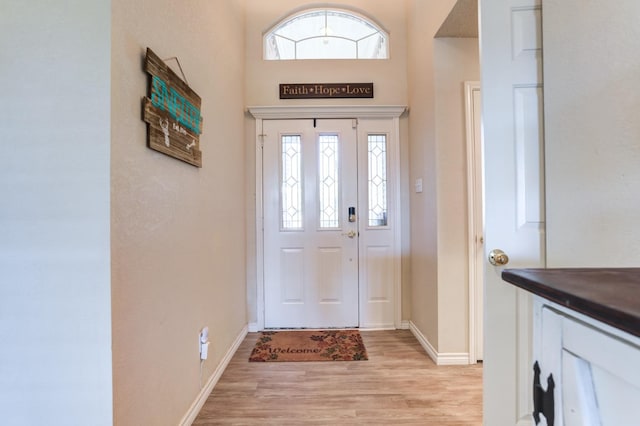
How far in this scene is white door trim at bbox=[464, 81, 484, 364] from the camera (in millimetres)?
2068

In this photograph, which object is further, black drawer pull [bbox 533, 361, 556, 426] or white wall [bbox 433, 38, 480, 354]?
white wall [bbox 433, 38, 480, 354]

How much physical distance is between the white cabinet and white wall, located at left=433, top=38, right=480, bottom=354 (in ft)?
5.26

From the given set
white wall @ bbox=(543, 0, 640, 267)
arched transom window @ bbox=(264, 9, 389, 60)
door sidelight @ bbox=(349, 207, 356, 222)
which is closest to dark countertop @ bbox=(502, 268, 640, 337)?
white wall @ bbox=(543, 0, 640, 267)

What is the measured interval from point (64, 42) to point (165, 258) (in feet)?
2.90

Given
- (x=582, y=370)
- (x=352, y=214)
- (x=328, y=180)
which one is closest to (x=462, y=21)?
(x=328, y=180)

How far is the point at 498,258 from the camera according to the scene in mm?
1151

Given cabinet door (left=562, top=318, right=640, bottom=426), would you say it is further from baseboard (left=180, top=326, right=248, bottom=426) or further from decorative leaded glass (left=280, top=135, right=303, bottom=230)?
decorative leaded glass (left=280, top=135, right=303, bottom=230)

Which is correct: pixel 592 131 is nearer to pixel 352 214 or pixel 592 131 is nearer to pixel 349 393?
pixel 349 393

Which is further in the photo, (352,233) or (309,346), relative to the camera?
(352,233)

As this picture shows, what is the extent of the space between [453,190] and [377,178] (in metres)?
0.83

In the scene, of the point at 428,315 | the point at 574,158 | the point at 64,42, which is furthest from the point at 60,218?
the point at 428,315

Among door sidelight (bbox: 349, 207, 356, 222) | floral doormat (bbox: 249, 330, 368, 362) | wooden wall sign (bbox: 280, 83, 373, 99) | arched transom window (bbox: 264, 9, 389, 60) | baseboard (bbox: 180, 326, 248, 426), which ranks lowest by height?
floral doormat (bbox: 249, 330, 368, 362)

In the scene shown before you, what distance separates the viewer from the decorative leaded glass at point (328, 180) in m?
2.79

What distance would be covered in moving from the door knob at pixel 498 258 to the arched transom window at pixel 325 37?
7.98ft
